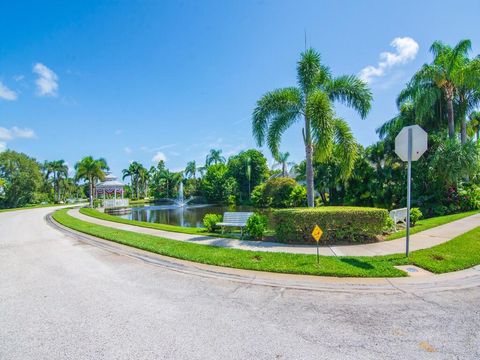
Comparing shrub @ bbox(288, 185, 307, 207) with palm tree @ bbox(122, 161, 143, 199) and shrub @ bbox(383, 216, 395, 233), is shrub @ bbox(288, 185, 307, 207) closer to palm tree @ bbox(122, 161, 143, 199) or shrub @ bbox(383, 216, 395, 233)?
shrub @ bbox(383, 216, 395, 233)

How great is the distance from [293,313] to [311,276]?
1.70 meters

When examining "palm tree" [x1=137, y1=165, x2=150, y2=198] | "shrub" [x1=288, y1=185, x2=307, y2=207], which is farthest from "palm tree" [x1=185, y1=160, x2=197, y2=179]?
"shrub" [x1=288, y1=185, x2=307, y2=207]

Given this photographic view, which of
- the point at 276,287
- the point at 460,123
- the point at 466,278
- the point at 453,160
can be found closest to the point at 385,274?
the point at 466,278

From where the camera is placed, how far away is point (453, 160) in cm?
1388

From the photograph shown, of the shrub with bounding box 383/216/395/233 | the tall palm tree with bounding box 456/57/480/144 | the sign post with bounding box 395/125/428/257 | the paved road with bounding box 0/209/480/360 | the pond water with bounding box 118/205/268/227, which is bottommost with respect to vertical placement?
the pond water with bounding box 118/205/268/227

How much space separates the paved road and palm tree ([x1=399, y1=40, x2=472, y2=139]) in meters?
16.2

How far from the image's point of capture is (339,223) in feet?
26.2

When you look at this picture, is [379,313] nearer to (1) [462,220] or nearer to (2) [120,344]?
(2) [120,344]

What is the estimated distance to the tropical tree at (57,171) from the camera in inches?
2346

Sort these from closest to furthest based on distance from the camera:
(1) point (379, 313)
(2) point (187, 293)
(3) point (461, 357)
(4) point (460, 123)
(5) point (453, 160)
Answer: (3) point (461, 357) → (1) point (379, 313) → (2) point (187, 293) → (5) point (453, 160) → (4) point (460, 123)

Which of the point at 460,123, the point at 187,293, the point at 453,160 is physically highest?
the point at 460,123

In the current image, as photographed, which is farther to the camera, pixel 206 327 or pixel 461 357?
pixel 206 327

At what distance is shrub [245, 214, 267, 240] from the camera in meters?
8.96

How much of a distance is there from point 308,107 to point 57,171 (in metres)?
70.7
